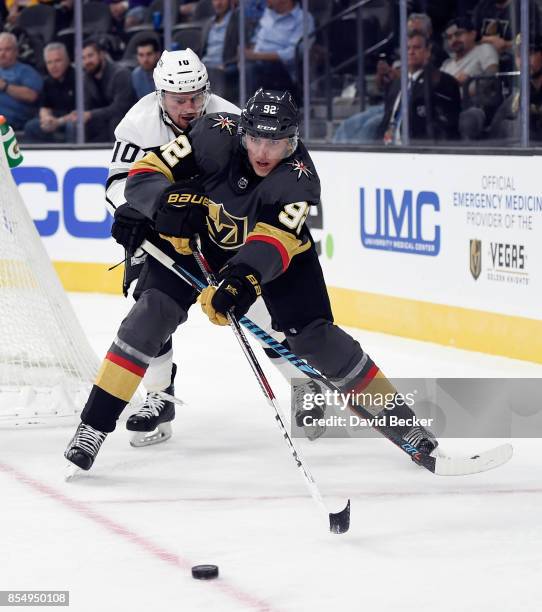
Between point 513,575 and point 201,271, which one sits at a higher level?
point 201,271

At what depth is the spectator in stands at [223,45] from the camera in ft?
25.9

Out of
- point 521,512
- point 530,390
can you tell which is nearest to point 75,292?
point 530,390

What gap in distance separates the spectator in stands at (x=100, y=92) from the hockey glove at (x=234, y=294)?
480 cm

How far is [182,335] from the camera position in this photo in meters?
6.64

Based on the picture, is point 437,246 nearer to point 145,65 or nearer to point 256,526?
point 145,65

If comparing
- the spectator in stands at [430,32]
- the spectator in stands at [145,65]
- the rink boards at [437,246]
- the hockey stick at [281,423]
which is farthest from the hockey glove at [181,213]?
the spectator in stands at [145,65]

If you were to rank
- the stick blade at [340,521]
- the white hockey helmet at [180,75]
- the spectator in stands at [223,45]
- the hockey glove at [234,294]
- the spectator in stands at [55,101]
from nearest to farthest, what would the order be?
the stick blade at [340,521]
the hockey glove at [234,294]
the white hockey helmet at [180,75]
the spectator in stands at [223,45]
the spectator in stands at [55,101]

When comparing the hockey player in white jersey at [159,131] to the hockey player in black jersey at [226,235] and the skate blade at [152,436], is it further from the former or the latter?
the hockey player in black jersey at [226,235]

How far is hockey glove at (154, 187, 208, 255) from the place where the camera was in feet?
12.4

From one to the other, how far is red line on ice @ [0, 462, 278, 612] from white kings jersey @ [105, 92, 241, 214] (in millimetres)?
893

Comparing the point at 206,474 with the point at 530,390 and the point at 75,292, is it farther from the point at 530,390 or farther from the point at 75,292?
the point at 75,292

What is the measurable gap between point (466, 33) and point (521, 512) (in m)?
3.16

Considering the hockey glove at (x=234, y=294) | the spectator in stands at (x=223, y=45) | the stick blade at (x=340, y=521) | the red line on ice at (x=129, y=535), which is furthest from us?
the spectator in stands at (x=223, y=45)

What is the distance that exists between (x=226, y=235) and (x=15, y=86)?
5.02 m
